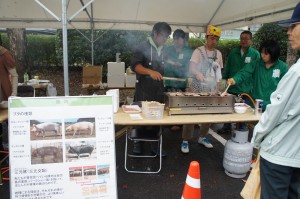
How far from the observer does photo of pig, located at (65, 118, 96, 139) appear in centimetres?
218

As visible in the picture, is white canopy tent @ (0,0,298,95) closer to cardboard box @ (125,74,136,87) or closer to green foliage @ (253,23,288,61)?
cardboard box @ (125,74,136,87)

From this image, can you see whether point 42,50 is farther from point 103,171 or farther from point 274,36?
point 103,171

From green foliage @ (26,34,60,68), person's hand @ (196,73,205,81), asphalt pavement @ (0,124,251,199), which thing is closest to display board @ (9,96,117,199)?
asphalt pavement @ (0,124,251,199)

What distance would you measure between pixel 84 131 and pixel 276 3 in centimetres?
405

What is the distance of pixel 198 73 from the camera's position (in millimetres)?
4215

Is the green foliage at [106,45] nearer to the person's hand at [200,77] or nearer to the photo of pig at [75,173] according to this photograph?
the person's hand at [200,77]

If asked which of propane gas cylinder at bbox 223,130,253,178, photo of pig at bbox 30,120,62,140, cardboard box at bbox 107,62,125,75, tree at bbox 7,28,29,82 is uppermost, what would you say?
tree at bbox 7,28,29,82

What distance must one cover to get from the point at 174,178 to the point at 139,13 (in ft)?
13.7

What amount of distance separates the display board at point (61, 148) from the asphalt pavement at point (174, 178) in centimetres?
110

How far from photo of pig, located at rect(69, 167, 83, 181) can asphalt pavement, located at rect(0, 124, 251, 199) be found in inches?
44.8

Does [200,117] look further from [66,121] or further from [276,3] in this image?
[276,3]

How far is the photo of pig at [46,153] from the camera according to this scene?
6.97ft

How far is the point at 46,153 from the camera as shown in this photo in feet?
7.03

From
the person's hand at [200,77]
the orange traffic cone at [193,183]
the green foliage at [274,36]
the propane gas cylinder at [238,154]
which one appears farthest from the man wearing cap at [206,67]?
the green foliage at [274,36]
